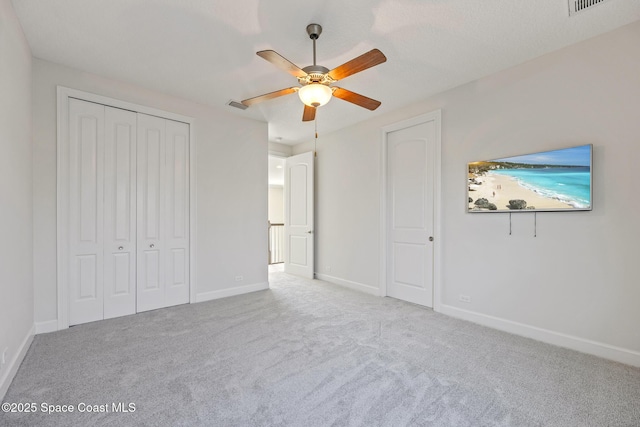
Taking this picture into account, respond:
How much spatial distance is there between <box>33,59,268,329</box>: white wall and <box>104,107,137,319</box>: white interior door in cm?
37

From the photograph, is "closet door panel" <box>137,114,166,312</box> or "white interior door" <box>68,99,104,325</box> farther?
"closet door panel" <box>137,114,166,312</box>

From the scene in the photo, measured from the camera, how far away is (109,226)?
129 inches

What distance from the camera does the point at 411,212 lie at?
3943 millimetres

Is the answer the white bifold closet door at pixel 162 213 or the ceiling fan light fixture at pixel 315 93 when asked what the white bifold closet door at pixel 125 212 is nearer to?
the white bifold closet door at pixel 162 213

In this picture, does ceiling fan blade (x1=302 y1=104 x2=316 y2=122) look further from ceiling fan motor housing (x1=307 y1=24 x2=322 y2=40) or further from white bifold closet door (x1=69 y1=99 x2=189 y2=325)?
white bifold closet door (x1=69 y1=99 x2=189 y2=325)

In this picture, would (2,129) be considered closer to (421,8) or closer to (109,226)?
(109,226)

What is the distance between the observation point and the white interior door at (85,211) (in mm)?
3053

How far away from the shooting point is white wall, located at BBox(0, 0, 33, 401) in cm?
194

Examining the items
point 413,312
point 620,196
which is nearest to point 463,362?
point 413,312

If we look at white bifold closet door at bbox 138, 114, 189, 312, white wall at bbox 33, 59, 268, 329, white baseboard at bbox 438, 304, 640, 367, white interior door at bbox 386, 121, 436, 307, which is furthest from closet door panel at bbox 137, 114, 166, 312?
white baseboard at bbox 438, 304, 640, 367

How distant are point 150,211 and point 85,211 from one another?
63cm

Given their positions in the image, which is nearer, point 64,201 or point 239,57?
point 239,57

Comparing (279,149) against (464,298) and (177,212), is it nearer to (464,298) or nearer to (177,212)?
(177,212)

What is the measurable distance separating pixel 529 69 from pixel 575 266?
1892mm
